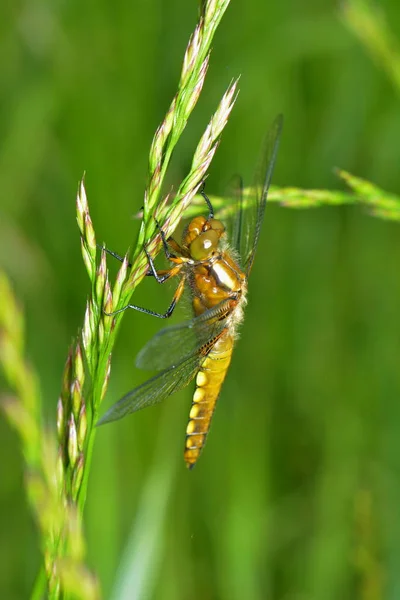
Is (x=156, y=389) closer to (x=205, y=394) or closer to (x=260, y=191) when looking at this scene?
(x=205, y=394)

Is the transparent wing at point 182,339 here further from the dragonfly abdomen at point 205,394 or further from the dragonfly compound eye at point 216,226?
the dragonfly compound eye at point 216,226

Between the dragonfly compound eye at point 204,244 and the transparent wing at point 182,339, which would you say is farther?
the dragonfly compound eye at point 204,244

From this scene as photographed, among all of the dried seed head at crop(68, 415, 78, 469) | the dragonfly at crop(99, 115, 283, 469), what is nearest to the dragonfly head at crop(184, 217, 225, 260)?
the dragonfly at crop(99, 115, 283, 469)

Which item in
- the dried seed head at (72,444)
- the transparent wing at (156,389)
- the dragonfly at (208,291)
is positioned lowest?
the dried seed head at (72,444)

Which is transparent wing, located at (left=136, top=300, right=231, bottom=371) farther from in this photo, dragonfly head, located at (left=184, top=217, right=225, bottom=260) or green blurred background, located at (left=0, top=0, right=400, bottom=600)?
green blurred background, located at (left=0, top=0, right=400, bottom=600)

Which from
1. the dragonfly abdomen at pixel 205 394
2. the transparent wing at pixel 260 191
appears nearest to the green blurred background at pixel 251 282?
the dragonfly abdomen at pixel 205 394

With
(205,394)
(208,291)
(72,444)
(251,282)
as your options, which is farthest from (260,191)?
(251,282)

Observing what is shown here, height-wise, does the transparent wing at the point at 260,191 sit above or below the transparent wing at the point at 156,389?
above
